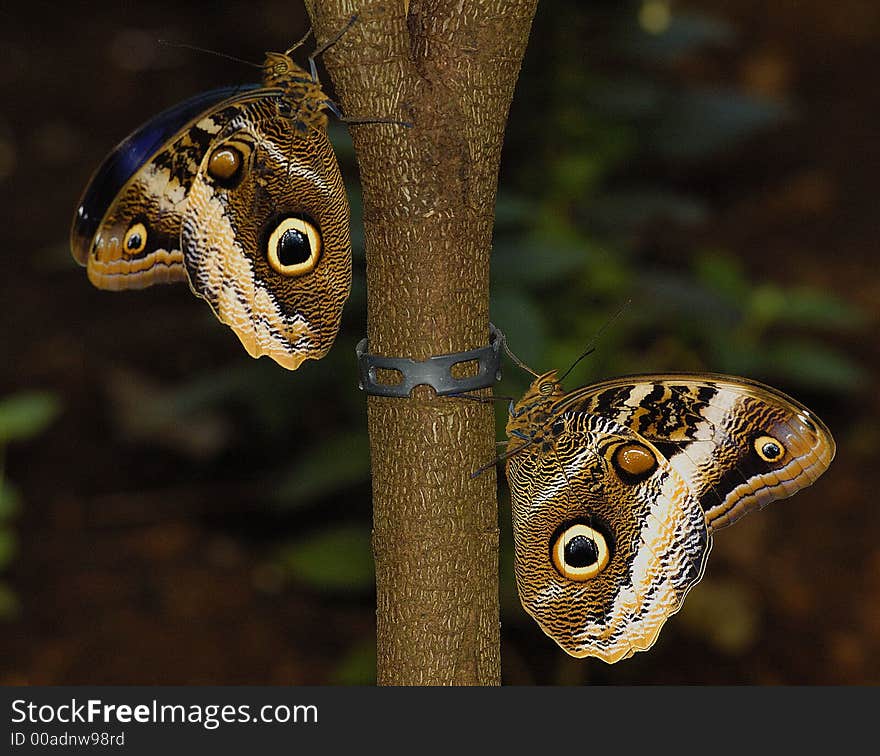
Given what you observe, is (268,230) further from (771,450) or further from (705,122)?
(705,122)

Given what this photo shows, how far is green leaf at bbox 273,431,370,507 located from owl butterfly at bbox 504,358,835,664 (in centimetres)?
113

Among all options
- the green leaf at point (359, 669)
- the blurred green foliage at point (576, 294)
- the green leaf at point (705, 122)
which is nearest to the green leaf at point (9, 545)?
the blurred green foliage at point (576, 294)

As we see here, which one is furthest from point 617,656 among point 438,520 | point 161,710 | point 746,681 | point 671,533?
point 746,681

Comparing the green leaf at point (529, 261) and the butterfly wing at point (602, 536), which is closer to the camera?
the butterfly wing at point (602, 536)

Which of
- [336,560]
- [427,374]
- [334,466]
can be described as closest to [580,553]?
[427,374]

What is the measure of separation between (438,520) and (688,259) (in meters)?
3.18

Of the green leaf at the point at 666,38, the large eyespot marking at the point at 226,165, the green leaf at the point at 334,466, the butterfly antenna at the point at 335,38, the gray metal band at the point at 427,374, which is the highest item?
the green leaf at the point at 666,38

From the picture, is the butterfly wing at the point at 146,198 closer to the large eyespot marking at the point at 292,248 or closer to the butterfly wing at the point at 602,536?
the large eyespot marking at the point at 292,248

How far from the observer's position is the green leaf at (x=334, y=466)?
235cm

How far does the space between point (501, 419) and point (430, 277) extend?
1.06 metres

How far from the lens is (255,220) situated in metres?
1.13

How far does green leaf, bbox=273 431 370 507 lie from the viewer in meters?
2.35

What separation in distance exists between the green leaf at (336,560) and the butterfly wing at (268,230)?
153cm

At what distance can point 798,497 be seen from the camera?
3309mm
